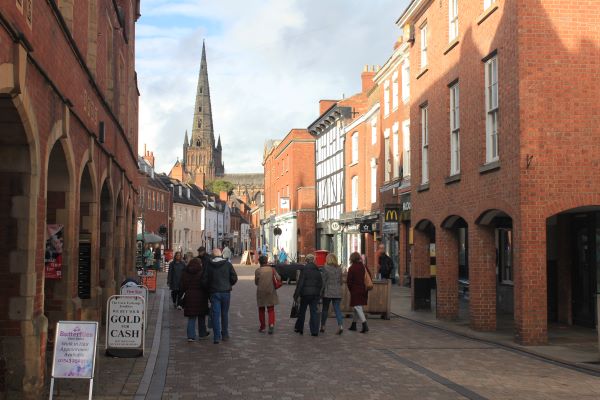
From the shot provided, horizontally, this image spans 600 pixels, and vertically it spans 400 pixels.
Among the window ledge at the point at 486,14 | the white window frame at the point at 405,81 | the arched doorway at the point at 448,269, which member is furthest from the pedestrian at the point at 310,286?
the white window frame at the point at 405,81

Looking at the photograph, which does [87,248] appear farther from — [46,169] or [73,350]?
[73,350]

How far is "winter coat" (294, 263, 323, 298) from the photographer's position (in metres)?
15.5

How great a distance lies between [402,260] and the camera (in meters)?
31.6

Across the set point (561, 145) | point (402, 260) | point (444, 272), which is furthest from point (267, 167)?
point (561, 145)

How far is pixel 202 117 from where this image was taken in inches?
7387

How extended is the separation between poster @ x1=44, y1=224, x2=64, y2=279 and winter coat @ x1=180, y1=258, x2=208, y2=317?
3444 millimetres

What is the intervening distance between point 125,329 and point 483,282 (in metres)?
8.17

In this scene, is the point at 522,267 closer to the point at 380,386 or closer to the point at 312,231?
the point at 380,386

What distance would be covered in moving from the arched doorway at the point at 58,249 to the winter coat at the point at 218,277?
3394mm

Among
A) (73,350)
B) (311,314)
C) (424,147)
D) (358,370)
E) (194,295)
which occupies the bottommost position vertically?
(358,370)

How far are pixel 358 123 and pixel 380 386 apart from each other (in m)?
30.9

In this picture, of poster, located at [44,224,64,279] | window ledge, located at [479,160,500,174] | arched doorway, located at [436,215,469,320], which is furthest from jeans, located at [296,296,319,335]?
poster, located at [44,224,64,279]

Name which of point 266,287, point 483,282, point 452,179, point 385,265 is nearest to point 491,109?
point 452,179

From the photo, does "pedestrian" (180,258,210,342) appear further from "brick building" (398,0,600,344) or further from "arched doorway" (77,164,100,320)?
"brick building" (398,0,600,344)
